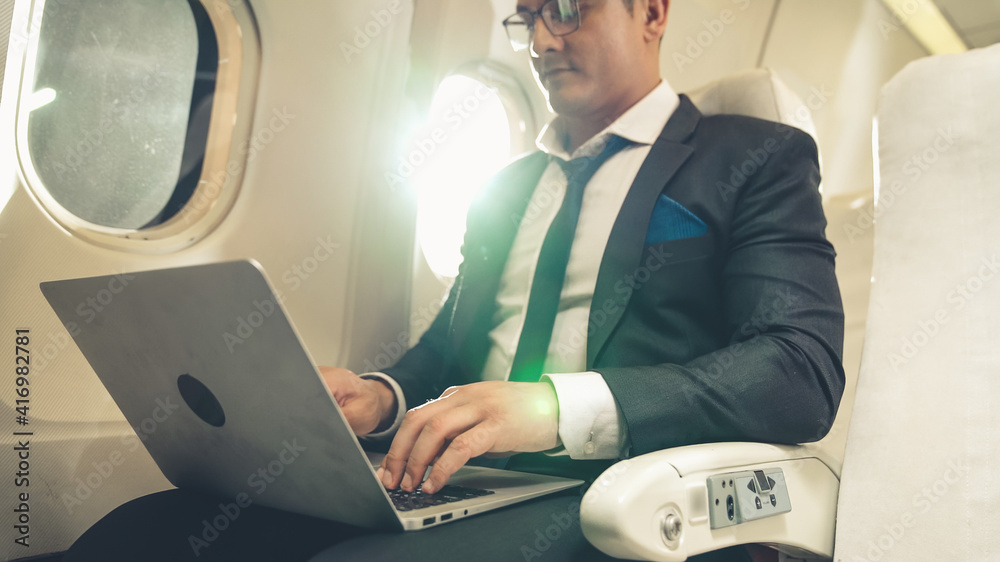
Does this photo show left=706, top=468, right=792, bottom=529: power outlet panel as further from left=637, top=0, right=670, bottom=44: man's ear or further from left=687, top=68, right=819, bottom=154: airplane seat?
left=637, top=0, right=670, bottom=44: man's ear

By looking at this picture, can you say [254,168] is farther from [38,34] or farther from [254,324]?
[254,324]

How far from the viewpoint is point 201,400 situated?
74 cm

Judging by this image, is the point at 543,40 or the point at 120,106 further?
the point at 120,106

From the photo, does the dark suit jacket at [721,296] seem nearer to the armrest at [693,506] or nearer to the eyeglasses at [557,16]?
the armrest at [693,506]

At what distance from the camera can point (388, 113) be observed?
75.2 inches
